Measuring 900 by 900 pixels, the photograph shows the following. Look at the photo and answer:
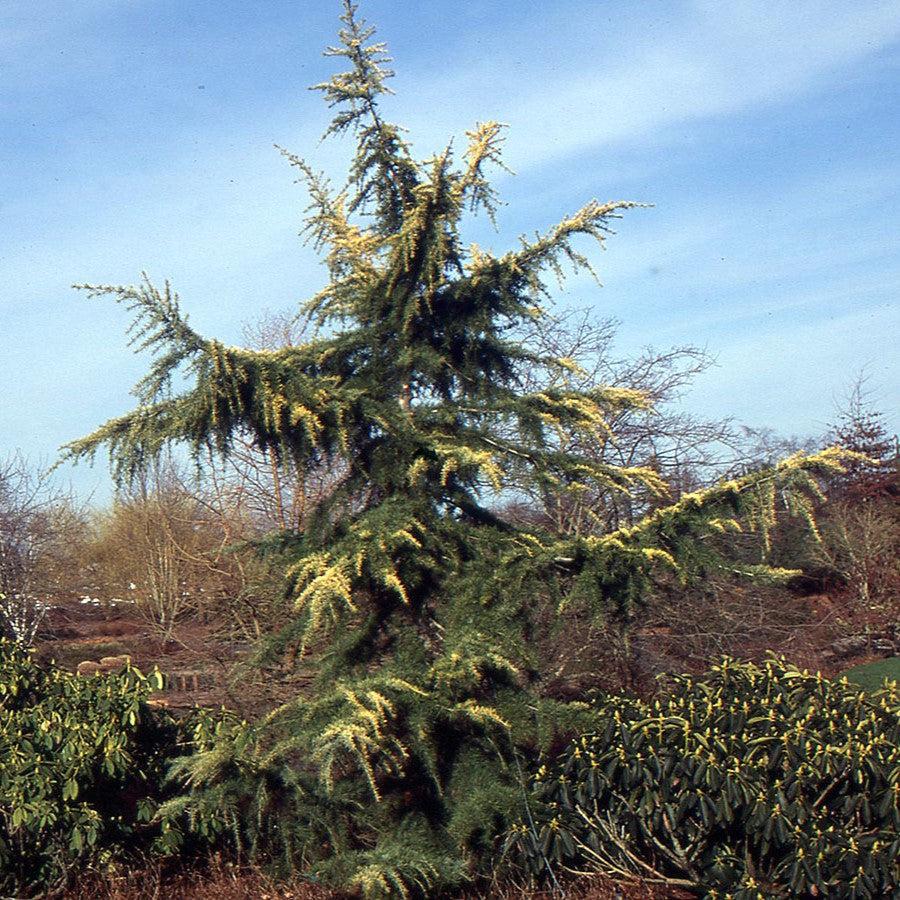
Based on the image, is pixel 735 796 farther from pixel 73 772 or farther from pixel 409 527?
pixel 73 772

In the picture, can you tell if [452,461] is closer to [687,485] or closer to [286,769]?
[286,769]

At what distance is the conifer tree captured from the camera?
16.6ft

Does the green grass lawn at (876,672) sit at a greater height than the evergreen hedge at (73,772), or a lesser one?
lesser

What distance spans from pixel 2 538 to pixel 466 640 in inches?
589

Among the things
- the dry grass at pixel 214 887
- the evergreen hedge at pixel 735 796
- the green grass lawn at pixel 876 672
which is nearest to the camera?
the evergreen hedge at pixel 735 796

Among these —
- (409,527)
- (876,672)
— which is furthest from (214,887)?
(876,672)

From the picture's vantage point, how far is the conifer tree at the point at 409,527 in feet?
16.6

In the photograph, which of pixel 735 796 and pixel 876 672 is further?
pixel 876 672

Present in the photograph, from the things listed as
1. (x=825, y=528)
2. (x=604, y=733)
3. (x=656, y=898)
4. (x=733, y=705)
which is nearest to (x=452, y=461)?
(x=604, y=733)

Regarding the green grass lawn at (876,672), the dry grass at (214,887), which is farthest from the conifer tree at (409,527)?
the green grass lawn at (876,672)

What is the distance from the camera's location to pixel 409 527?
529 centimetres

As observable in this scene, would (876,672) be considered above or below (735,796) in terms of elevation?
below

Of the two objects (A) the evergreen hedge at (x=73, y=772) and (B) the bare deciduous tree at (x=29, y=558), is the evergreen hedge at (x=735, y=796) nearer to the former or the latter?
(A) the evergreen hedge at (x=73, y=772)

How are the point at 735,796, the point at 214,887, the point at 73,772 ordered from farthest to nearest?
the point at 214,887 < the point at 73,772 < the point at 735,796
